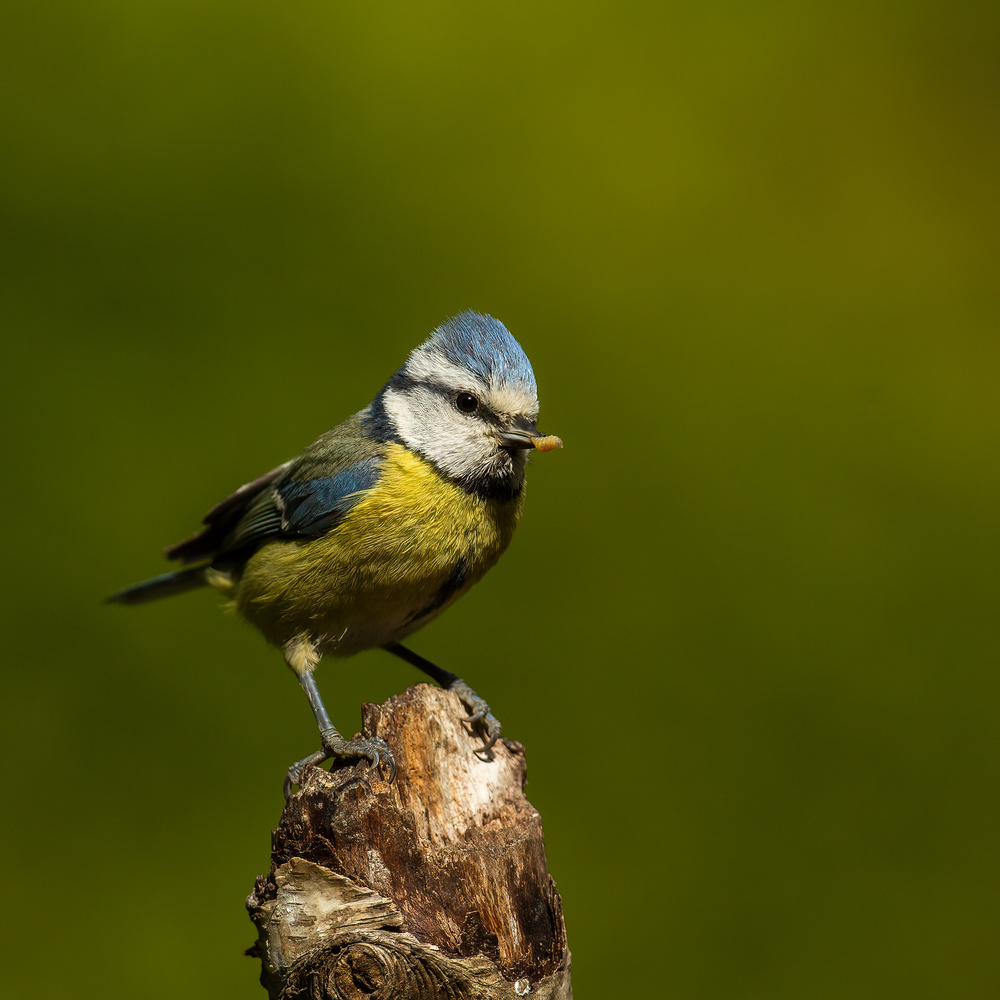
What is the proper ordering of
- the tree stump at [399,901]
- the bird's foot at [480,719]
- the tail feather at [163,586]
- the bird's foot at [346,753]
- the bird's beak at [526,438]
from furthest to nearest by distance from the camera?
the tail feather at [163,586], the bird's foot at [480,719], the bird's beak at [526,438], the bird's foot at [346,753], the tree stump at [399,901]

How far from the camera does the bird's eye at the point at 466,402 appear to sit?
7.54 feet

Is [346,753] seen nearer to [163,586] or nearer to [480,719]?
[480,719]

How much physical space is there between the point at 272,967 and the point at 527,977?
0.44 m

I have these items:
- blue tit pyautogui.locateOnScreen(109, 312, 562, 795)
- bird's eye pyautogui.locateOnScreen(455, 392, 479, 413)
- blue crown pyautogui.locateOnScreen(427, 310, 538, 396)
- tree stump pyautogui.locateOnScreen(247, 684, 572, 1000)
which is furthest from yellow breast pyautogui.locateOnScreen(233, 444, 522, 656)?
tree stump pyautogui.locateOnScreen(247, 684, 572, 1000)

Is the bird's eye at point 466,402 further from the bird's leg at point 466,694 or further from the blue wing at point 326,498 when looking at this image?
the bird's leg at point 466,694

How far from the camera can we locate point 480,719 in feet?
7.73

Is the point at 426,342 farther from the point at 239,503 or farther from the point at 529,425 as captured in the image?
the point at 239,503

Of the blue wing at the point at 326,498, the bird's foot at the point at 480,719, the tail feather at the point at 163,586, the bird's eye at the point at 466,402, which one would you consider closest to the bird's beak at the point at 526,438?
the bird's eye at the point at 466,402

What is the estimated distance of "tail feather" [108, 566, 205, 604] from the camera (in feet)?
9.62

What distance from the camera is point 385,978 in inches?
60.7

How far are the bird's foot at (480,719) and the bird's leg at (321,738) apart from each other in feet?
1.06

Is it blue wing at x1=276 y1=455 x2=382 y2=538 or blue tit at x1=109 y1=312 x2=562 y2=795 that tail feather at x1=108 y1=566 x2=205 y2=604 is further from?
blue wing at x1=276 y1=455 x2=382 y2=538

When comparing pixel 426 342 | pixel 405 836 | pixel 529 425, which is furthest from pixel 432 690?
pixel 426 342

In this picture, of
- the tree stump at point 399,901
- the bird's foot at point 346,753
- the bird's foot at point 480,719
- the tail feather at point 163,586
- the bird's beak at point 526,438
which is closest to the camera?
the tree stump at point 399,901
